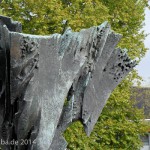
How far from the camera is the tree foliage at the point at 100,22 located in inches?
750

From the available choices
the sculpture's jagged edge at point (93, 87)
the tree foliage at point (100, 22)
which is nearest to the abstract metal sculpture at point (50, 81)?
the sculpture's jagged edge at point (93, 87)

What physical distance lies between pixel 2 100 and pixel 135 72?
1587 cm

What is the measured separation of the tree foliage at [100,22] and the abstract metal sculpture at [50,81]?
35.0 feet

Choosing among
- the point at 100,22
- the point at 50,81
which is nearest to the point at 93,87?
the point at 50,81

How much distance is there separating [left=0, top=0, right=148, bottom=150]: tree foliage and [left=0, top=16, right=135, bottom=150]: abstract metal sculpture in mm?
10673

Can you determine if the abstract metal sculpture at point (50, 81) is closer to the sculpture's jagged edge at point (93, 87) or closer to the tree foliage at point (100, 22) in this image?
the sculpture's jagged edge at point (93, 87)

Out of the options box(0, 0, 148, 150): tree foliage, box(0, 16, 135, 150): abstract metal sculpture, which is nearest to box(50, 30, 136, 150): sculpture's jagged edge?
box(0, 16, 135, 150): abstract metal sculpture

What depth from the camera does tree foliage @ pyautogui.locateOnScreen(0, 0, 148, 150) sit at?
62.5 feet

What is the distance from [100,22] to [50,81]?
13.6 meters

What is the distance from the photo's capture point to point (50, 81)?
625 centimetres

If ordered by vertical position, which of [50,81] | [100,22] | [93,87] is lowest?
[93,87]

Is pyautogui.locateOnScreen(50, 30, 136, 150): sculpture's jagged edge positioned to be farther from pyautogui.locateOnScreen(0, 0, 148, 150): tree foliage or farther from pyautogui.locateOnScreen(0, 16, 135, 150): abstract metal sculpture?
pyautogui.locateOnScreen(0, 0, 148, 150): tree foliage

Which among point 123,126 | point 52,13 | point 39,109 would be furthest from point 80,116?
point 123,126

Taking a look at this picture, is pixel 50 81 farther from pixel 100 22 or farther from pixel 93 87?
pixel 100 22
